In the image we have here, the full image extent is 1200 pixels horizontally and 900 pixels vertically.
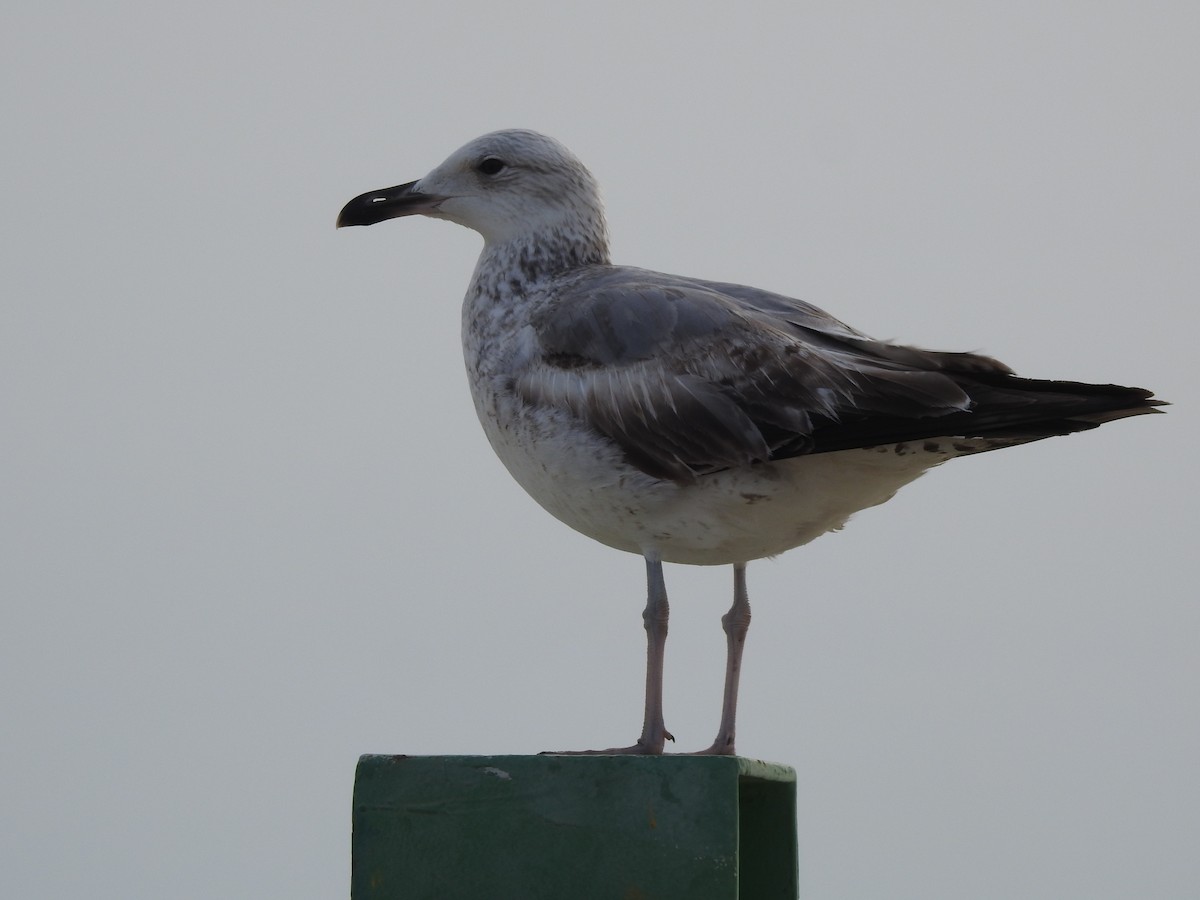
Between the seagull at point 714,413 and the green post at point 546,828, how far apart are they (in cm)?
57

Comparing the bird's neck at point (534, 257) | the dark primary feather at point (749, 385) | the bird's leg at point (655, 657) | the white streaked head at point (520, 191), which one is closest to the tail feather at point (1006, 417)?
the dark primary feather at point (749, 385)

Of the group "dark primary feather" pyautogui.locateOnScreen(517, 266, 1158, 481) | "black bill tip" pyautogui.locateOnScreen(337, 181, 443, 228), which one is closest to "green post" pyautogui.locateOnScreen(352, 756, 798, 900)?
"dark primary feather" pyautogui.locateOnScreen(517, 266, 1158, 481)

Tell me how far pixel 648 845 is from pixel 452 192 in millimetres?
2965

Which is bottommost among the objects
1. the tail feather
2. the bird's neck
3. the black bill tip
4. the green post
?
the green post

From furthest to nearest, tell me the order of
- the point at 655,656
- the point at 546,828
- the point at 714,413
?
the point at 655,656 < the point at 714,413 < the point at 546,828

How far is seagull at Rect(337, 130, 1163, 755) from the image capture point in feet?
17.7

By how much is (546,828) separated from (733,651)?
58.9 inches

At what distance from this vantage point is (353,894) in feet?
17.7

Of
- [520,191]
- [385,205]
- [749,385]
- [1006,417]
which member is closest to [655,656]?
[749,385]

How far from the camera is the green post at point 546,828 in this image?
513 centimetres

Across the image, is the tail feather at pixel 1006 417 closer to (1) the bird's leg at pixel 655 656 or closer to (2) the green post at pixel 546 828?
(1) the bird's leg at pixel 655 656

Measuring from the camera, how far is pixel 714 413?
5.66 metres

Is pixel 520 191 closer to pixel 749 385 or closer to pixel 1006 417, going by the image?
pixel 749 385

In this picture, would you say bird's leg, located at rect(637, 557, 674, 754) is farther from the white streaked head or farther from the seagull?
the white streaked head
